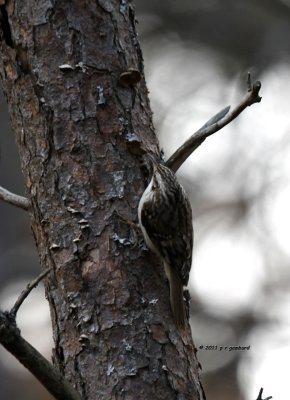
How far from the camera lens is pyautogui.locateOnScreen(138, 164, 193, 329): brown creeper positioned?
3.42 meters

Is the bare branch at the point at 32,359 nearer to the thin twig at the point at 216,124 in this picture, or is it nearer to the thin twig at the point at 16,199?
the thin twig at the point at 16,199

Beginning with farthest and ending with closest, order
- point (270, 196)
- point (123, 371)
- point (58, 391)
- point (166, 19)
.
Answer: point (166, 19)
point (270, 196)
point (123, 371)
point (58, 391)

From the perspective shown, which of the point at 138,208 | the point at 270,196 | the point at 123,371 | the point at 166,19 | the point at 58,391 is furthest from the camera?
the point at 166,19

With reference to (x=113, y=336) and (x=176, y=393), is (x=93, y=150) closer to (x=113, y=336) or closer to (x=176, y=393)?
(x=113, y=336)

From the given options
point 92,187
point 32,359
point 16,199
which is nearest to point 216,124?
point 92,187

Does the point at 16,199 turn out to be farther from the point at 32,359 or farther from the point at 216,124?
the point at 32,359

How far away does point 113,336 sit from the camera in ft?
10.7

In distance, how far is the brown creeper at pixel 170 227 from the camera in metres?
3.42

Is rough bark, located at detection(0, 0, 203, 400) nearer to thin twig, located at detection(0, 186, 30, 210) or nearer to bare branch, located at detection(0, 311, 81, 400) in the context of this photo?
thin twig, located at detection(0, 186, 30, 210)

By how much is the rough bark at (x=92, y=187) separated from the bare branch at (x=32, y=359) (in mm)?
Result: 419

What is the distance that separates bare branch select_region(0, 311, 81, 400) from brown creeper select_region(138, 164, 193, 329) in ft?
2.11

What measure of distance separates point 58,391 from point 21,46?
139cm

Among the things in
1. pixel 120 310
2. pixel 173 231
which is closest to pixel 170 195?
pixel 173 231

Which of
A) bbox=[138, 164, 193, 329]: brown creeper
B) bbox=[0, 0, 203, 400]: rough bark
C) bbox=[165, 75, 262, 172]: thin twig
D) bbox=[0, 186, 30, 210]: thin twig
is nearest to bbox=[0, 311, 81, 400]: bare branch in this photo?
bbox=[0, 0, 203, 400]: rough bark
